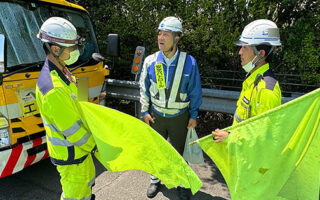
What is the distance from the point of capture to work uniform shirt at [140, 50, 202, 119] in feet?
9.19

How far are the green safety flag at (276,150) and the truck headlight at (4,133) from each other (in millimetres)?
2213

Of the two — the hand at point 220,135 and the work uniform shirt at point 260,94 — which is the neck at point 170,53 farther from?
the hand at point 220,135

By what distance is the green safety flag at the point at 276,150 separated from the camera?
1.87 metres

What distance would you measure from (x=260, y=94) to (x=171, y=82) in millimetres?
1085

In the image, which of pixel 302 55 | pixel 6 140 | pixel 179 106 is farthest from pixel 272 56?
pixel 6 140

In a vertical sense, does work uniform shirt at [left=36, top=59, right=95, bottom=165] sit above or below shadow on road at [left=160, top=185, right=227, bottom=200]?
above

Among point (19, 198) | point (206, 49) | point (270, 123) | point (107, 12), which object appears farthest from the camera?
point (107, 12)

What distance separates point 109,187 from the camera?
3.28 metres

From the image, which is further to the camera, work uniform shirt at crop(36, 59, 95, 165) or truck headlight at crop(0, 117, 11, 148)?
truck headlight at crop(0, 117, 11, 148)

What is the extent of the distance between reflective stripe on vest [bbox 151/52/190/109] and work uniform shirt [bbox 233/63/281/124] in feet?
2.58

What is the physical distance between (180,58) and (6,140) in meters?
2.09

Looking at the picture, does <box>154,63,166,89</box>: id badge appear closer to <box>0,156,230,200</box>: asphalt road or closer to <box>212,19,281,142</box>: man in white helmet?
<box>212,19,281,142</box>: man in white helmet

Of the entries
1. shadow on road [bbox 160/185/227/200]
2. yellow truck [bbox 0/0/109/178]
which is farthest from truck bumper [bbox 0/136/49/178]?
shadow on road [bbox 160/185/227/200]

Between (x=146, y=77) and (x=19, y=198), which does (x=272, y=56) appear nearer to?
(x=146, y=77)
